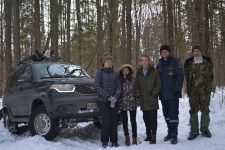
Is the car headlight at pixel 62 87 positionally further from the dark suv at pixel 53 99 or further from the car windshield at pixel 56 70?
the car windshield at pixel 56 70

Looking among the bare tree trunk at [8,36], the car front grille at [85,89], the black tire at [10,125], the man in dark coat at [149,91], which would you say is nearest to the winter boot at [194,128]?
the man in dark coat at [149,91]

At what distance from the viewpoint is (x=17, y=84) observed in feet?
21.7

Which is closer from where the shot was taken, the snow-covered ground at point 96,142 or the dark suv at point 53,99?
the snow-covered ground at point 96,142

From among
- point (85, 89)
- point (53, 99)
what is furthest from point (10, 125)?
point (85, 89)

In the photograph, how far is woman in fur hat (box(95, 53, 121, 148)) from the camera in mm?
4719

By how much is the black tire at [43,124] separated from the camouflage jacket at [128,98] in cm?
164

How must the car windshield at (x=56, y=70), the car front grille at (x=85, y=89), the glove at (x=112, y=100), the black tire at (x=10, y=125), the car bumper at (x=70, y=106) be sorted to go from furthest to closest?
1. the black tire at (x=10, y=125)
2. the car windshield at (x=56, y=70)
3. the car front grille at (x=85, y=89)
4. the car bumper at (x=70, y=106)
5. the glove at (x=112, y=100)

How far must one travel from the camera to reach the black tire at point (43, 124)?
484 centimetres

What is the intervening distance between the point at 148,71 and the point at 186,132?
7.41ft

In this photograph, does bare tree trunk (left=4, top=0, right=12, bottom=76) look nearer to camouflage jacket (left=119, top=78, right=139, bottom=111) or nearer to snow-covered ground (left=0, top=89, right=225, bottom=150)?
snow-covered ground (left=0, top=89, right=225, bottom=150)

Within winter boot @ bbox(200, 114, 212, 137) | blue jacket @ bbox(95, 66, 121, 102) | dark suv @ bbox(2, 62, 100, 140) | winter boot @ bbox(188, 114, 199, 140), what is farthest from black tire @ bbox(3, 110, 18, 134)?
winter boot @ bbox(200, 114, 212, 137)

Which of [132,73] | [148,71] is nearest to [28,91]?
[132,73]

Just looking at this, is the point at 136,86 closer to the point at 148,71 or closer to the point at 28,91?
the point at 148,71

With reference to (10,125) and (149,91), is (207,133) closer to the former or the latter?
(149,91)
